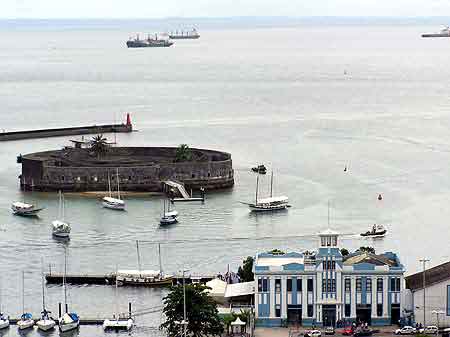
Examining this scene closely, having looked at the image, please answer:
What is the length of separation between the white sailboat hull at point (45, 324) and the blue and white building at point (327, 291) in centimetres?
615

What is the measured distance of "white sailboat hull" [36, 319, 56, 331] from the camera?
142 ft

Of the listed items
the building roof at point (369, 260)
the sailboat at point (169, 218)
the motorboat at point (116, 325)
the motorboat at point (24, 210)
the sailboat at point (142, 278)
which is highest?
the motorboat at point (24, 210)

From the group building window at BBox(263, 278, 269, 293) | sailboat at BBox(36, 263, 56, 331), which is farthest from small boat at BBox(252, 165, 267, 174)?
building window at BBox(263, 278, 269, 293)

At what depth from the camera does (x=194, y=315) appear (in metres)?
40.9

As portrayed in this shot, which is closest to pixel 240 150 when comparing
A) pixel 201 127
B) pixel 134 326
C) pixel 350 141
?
pixel 350 141

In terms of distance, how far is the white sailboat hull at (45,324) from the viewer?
43406 millimetres

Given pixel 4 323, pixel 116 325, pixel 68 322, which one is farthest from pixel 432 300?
pixel 4 323

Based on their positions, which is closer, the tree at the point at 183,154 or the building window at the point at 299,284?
the building window at the point at 299,284

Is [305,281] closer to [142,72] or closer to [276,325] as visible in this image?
[276,325]

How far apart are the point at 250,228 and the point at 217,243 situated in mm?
4637

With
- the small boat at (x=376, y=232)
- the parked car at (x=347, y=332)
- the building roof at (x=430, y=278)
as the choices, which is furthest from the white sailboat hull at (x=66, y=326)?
the small boat at (x=376, y=232)

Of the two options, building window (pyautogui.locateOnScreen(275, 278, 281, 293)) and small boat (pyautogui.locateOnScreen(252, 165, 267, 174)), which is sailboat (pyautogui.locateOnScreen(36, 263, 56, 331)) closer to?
building window (pyautogui.locateOnScreen(275, 278, 281, 293))

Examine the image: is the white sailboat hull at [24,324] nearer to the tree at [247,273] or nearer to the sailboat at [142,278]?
the sailboat at [142,278]

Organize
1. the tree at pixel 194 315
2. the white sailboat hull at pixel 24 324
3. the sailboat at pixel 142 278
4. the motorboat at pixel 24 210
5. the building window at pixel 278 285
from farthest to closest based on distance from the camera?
the motorboat at pixel 24 210, the sailboat at pixel 142 278, the white sailboat hull at pixel 24 324, the building window at pixel 278 285, the tree at pixel 194 315
